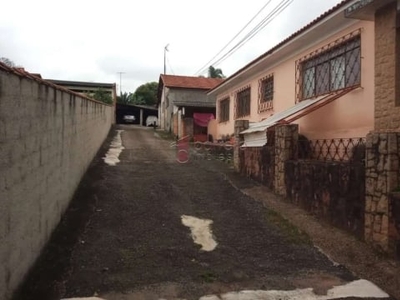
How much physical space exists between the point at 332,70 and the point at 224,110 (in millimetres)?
10914

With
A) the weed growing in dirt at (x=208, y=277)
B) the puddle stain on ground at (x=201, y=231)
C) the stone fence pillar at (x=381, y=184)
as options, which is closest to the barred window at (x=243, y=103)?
the puddle stain on ground at (x=201, y=231)

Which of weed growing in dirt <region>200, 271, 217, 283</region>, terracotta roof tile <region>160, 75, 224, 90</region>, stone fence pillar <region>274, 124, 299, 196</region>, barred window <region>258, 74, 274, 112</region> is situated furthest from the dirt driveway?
terracotta roof tile <region>160, 75, 224, 90</region>

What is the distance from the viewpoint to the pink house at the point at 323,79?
→ 8562 millimetres

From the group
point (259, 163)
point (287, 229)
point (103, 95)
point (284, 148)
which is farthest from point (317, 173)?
point (103, 95)

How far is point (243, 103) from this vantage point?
1714cm

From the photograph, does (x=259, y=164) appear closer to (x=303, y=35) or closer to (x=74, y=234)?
(x=303, y=35)

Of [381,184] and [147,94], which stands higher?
[147,94]

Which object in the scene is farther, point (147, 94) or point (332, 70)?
point (147, 94)

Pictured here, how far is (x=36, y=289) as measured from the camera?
4.63 meters

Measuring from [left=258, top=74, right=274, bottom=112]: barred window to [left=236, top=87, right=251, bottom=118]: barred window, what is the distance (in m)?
1.50

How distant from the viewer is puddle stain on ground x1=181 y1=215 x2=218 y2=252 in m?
6.43

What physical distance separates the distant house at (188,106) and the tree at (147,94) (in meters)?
21.8

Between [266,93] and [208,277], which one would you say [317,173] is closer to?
[208,277]

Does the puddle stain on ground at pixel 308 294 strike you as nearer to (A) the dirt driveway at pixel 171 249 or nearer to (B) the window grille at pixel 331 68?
(A) the dirt driveway at pixel 171 249
